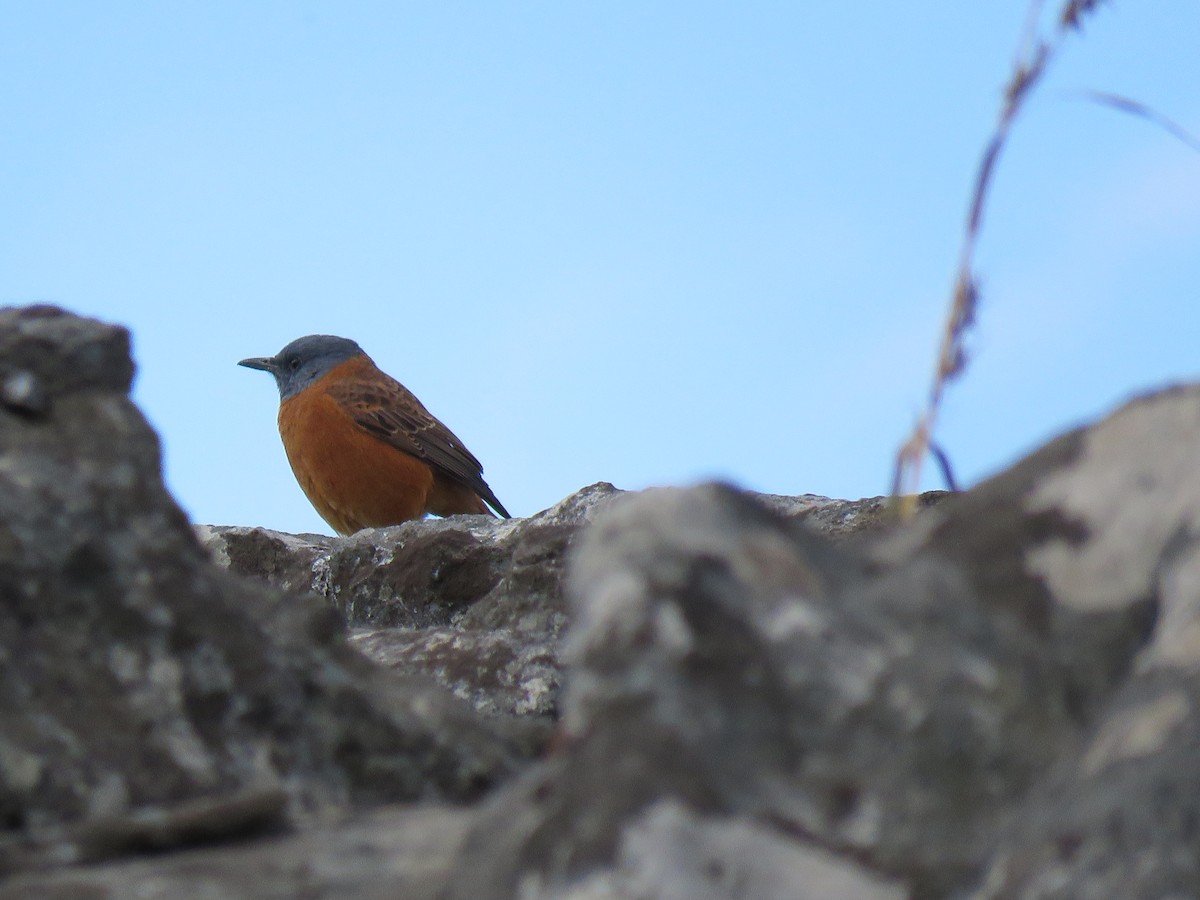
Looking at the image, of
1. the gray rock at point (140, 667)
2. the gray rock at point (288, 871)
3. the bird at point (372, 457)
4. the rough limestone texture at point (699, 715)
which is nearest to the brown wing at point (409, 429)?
the bird at point (372, 457)

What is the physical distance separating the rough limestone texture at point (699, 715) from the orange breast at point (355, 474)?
9.36 meters

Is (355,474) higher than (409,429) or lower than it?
lower

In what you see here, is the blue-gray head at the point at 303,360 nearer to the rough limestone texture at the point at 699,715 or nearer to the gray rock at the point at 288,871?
the rough limestone texture at the point at 699,715

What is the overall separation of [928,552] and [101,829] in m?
1.00

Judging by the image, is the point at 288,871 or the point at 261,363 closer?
the point at 288,871

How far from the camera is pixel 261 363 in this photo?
12.9m

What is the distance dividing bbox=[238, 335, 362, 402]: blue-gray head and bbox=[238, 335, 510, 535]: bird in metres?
0.27

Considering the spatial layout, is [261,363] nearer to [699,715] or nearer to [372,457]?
[372,457]

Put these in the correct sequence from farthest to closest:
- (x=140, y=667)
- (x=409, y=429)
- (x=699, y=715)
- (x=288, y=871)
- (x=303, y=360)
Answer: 1. (x=303, y=360)
2. (x=409, y=429)
3. (x=140, y=667)
4. (x=288, y=871)
5. (x=699, y=715)

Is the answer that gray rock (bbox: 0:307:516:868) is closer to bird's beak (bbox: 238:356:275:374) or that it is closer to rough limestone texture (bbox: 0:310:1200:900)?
rough limestone texture (bbox: 0:310:1200:900)

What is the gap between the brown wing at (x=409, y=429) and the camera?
1175 centimetres

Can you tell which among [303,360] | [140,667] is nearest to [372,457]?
[303,360]

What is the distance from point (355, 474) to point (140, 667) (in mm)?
9572

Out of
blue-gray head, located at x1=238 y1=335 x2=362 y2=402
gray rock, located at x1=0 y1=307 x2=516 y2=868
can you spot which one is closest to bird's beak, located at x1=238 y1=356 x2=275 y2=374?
blue-gray head, located at x1=238 y1=335 x2=362 y2=402
